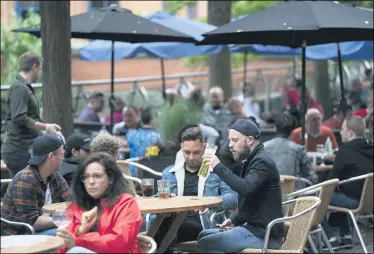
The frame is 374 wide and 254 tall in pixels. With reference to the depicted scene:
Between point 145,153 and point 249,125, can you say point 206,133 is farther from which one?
point 249,125

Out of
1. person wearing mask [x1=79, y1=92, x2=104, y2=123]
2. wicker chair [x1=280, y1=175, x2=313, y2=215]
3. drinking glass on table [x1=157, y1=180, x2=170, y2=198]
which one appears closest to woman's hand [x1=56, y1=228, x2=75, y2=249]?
drinking glass on table [x1=157, y1=180, x2=170, y2=198]

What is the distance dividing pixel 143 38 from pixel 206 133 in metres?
1.83

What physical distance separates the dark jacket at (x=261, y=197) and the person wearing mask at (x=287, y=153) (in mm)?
2769

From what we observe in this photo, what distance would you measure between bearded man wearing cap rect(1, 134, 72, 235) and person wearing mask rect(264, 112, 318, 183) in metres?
3.29

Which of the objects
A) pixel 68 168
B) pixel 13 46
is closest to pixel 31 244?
pixel 68 168

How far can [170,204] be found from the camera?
288 inches

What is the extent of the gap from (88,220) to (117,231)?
0.22m

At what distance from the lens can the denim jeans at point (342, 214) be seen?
10.7 m

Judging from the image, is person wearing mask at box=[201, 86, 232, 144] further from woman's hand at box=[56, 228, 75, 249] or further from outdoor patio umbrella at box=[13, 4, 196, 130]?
woman's hand at box=[56, 228, 75, 249]

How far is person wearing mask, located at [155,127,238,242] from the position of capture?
823cm

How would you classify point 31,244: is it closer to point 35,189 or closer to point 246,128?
point 35,189

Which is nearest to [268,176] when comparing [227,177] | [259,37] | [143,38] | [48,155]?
[227,177]

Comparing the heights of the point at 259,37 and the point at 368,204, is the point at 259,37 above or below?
above

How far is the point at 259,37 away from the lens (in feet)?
39.6
